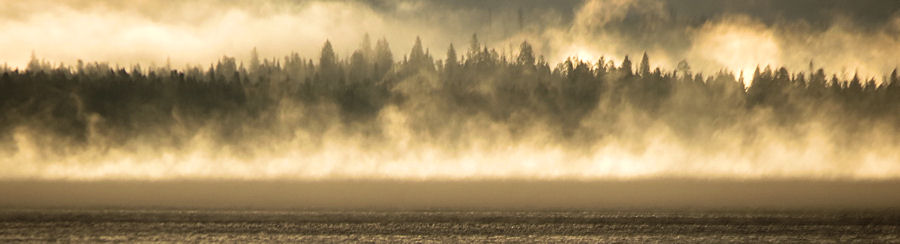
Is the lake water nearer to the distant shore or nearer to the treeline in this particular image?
the distant shore

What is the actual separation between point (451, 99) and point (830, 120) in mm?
59897

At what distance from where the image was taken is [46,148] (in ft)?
373

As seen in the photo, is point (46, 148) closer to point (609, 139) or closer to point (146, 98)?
point (146, 98)

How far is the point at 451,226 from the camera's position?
141 feet

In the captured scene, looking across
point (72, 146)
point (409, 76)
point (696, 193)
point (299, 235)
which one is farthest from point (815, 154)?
point (72, 146)

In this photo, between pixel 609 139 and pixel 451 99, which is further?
pixel 451 99

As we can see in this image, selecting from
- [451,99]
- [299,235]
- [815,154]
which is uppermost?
[451,99]

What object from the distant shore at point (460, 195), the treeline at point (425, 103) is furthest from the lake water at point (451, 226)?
the treeline at point (425, 103)

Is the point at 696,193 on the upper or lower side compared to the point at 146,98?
lower

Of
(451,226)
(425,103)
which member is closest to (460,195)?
(451,226)

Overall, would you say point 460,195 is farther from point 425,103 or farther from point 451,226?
point 425,103

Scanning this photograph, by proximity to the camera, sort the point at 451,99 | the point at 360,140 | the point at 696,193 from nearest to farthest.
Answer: the point at 696,193
the point at 360,140
the point at 451,99

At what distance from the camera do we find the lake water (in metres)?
39.2

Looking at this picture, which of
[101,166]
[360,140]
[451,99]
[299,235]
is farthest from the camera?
[451,99]
